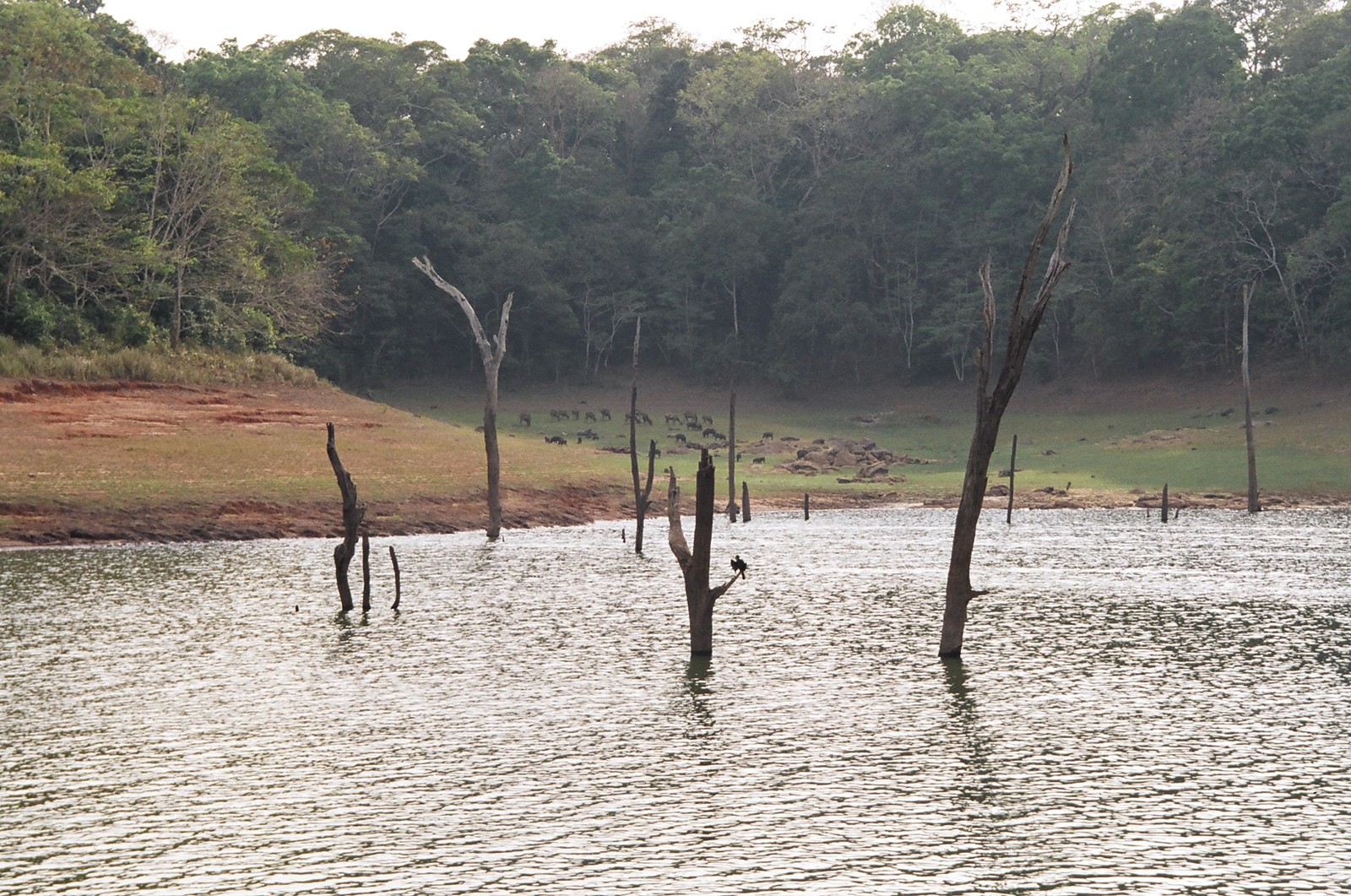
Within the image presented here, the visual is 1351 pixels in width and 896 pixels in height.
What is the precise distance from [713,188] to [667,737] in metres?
90.0

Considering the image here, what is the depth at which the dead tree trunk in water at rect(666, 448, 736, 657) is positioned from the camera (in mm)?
24328

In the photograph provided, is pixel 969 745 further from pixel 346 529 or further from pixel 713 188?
pixel 713 188

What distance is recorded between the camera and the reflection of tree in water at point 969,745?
16.6 meters

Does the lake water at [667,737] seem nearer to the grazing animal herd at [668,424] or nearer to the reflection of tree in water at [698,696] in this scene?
the reflection of tree in water at [698,696]

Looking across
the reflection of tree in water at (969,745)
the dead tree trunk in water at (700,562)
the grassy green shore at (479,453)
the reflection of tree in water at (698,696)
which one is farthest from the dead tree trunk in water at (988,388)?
the grassy green shore at (479,453)

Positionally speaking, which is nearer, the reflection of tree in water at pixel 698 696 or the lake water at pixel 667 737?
the lake water at pixel 667 737

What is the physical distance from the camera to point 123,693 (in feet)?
73.7

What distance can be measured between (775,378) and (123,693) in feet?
268

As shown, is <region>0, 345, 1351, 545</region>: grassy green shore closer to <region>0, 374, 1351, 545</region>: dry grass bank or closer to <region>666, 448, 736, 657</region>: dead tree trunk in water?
<region>0, 374, 1351, 545</region>: dry grass bank

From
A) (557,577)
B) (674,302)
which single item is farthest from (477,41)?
(557,577)

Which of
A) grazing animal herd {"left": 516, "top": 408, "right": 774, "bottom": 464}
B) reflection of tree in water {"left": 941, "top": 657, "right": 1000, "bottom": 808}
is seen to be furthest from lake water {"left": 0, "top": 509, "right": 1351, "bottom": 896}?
grazing animal herd {"left": 516, "top": 408, "right": 774, "bottom": 464}

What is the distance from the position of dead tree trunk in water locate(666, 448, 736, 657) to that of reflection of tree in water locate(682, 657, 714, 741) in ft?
1.36

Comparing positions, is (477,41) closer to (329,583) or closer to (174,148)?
(174,148)

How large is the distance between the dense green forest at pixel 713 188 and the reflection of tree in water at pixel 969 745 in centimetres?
5072
